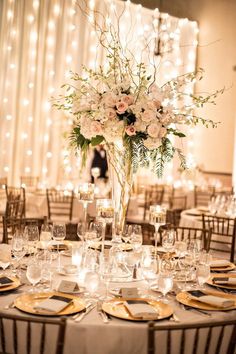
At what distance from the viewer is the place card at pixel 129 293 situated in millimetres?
2473

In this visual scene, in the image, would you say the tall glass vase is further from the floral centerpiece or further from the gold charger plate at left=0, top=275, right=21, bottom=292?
the gold charger plate at left=0, top=275, right=21, bottom=292

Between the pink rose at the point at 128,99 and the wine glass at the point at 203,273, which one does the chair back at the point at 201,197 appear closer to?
the pink rose at the point at 128,99

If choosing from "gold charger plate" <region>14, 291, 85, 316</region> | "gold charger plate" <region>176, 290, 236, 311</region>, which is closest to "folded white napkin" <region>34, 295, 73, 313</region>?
"gold charger plate" <region>14, 291, 85, 316</region>

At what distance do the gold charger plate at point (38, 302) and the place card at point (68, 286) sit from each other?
0.04 meters

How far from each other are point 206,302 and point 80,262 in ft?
2.78

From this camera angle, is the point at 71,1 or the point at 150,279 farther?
the point at 71,1

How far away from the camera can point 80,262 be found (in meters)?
2.94

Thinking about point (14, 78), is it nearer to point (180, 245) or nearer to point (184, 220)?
point (184, 220)

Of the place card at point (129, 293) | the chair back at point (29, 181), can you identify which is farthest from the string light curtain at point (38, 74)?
the place card at point (129, 293)

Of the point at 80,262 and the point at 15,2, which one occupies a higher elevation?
the point at 15,2

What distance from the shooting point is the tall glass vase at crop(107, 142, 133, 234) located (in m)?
3.12

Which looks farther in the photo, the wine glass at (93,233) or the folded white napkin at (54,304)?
the wine glass at (93,233)

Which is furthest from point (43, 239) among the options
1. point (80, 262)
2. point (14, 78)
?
point (14, 78)

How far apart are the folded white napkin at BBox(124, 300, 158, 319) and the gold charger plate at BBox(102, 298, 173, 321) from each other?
0.05ft
